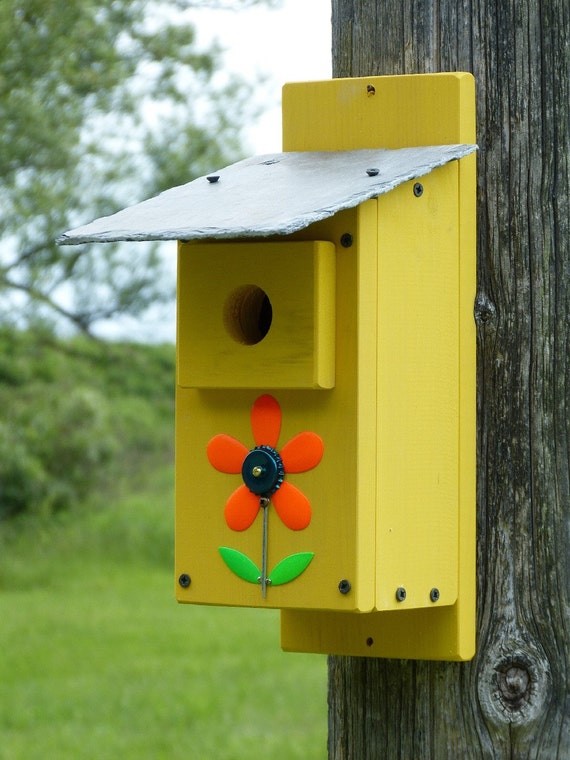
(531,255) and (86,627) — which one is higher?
(531,255)

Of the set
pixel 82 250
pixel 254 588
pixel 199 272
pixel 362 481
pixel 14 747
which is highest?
pixel 82 250

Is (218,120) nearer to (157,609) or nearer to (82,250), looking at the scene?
(82,250)

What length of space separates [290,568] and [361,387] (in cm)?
29

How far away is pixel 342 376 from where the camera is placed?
5.95 feet

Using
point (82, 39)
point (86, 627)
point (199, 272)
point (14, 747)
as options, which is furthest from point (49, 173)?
point (199, 272)

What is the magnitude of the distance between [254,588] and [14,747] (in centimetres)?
484

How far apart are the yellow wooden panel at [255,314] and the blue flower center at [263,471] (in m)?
0.11

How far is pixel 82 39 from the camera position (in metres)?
5.66

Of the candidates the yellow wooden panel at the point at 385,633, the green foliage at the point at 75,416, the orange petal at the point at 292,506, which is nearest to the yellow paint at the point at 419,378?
the yellow wooden panel at the point at 385,633

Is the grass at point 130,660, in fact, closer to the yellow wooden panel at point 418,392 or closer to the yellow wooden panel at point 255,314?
the yellow wooden panel at point 418,392

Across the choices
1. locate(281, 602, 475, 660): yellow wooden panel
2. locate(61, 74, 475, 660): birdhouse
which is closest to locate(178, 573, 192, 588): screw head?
A: locate(61, 74, 475, 660): birdhouse

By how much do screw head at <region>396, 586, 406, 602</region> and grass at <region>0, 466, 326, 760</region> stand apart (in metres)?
4.30

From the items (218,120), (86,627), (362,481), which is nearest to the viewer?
(362,481)

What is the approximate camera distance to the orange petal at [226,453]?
6.24ft
